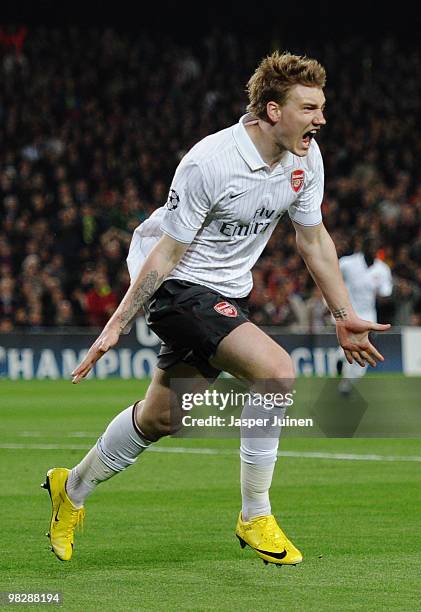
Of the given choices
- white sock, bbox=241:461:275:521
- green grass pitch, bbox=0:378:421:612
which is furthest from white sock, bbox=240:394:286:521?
green grass pitch, bbox=0:378:421:612

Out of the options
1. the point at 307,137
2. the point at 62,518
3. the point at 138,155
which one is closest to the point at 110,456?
the point at 62,518

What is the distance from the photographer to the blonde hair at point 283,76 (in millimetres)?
6410

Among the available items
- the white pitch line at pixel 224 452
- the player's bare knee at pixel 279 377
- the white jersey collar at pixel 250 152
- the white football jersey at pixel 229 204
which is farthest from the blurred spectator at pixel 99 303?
the player's bare knee at pixel 279 377

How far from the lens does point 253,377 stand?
6293mm

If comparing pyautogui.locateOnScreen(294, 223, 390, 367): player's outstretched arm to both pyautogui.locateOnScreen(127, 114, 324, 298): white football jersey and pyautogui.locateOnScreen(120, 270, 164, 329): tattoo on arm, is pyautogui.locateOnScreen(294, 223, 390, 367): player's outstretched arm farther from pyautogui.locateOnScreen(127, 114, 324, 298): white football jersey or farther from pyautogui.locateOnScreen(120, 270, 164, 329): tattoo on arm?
pyautogui.locateOnScreen(120, 270, 164, 329): tattoo on arm

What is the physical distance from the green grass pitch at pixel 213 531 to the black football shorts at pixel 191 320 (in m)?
1.01

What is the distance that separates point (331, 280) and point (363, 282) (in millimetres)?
11648

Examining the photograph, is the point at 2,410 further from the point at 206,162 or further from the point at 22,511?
the point at 206,162

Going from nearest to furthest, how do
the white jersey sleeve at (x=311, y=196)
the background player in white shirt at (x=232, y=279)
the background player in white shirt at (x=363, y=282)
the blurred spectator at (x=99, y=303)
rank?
the background player in white shirt at (x=232, y=279) < the white jersey sleeve at (x=311, y=196) < the background player in white shirt at (x=363, y=282) < the blurred spectator at (x=99, y=303)

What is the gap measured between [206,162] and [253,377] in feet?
3.45

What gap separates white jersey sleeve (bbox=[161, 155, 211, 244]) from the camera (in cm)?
637

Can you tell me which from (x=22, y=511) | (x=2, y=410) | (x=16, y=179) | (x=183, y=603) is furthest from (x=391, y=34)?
(x=183, y=603)

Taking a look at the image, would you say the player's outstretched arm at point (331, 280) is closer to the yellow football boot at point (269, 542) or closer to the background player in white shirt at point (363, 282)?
the yellow football boot at point (269, 542)

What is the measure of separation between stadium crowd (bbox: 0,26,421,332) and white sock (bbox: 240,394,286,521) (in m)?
16.2
